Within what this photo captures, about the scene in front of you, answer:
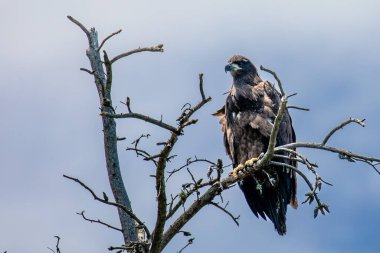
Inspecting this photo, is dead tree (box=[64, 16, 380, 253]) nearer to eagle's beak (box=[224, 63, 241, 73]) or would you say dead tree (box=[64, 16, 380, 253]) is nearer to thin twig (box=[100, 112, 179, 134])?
thin twig (box=[100, 112, 179, 134])

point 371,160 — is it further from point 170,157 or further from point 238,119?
point 238,119

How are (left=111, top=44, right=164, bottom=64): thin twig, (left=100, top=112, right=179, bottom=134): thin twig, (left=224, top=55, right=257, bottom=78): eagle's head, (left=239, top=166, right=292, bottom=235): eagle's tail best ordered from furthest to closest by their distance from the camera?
(left=224, top=55, right=257, bottom=78): eagle's head
(left=239, top=166, right=292, bottom=235): eagle's tail
(left=111, top=44, right=164, bottom=64): thin twig
(left=100, top=112, right=179, bottom=134): thin twig

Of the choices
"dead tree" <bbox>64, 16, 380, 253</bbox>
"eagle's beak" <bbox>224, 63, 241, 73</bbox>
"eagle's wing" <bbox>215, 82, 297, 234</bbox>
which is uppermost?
"eagle's beak" <bbox>224, 63, 241, 73</bbox>

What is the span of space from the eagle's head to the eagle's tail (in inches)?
61.3

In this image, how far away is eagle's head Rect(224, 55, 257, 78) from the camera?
31.6 ft

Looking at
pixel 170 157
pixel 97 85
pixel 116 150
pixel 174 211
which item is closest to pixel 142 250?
pixel 174 211

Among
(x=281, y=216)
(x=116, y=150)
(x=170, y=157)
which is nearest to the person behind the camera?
(x=170, y=157)

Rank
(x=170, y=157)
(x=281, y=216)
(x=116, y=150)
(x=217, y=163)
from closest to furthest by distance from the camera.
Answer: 1. (x=170, y=157)
2. (x=217, y=163)
3. (x=116, y=150)
4. (x=281, y=216)

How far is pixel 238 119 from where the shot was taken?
900 centimetres

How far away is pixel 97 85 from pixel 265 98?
278cm

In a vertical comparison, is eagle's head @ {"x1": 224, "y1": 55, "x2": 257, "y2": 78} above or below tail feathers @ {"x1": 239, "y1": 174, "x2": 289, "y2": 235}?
above

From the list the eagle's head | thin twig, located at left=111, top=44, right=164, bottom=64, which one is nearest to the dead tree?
thin twig, located at left=111, top=44, right=164, bottom=64

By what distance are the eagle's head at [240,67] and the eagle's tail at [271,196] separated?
1556 millimetres

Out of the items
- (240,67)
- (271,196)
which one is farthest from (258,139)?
(240,67)
